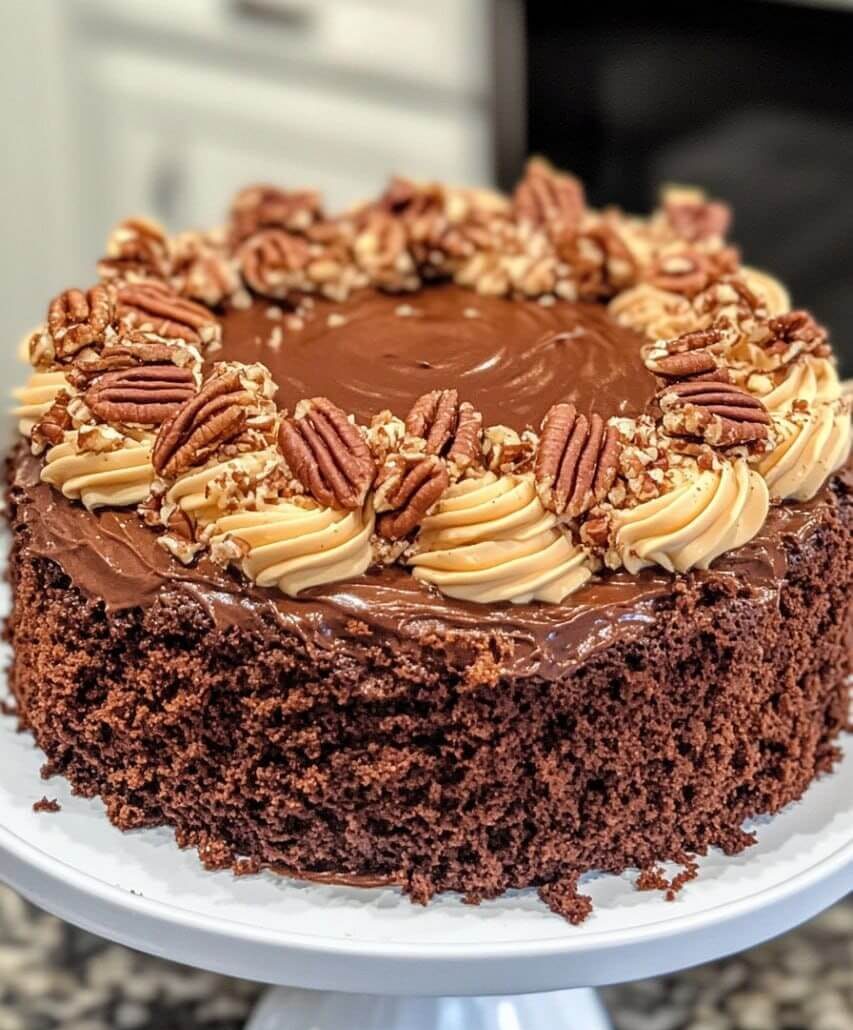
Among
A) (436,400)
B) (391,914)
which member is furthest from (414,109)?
(391,914)

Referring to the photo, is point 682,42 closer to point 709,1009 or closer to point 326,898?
point 709,1009

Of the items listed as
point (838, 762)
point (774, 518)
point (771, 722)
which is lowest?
point (838, 762)

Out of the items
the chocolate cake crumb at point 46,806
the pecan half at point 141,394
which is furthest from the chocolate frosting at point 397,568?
the chocolate cake crumb at point 46,806

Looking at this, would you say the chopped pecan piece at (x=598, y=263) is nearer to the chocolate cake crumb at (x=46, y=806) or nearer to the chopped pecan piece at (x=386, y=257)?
the chopped pecan piece at (x=386, y=257)

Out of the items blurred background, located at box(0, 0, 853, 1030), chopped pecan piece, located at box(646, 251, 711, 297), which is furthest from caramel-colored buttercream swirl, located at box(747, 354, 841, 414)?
blurred background, located at box(0, 0, 853, 1030)

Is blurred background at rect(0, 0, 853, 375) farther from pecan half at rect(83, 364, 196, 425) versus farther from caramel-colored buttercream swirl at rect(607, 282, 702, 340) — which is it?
pecan half at rect(83, 364, 196, 425)

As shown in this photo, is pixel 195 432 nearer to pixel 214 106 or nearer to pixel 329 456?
pixel 329 456

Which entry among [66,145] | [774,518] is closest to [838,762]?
[774,518]
